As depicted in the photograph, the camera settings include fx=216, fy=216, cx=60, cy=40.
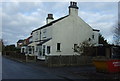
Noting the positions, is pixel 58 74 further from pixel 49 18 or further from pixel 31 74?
pixel 49 18

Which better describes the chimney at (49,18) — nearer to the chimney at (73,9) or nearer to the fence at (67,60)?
the chimney at (73,9)

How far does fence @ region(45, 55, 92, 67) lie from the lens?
26.4 metres

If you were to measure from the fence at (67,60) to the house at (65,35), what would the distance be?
346 inches

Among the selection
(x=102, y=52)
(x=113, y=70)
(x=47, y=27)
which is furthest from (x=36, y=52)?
(x=113, y=70)

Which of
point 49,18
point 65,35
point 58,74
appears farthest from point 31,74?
point 49,18

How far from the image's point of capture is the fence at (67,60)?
26433 millimetres

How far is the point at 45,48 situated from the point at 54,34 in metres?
2.84

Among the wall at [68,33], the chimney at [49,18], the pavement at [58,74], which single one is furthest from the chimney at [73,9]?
the pavement at [58,74]

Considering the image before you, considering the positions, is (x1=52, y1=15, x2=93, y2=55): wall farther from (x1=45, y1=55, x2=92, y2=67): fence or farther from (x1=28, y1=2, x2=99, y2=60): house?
(x1=45, y1=55, x2=92, y2=67): fence

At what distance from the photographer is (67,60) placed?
27328 millimetres

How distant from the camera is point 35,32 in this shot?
1868 inches

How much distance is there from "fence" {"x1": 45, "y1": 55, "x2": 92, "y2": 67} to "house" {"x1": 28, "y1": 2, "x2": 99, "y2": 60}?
8.78 m

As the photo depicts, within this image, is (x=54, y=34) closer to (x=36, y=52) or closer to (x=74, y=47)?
(x=74, y=47)

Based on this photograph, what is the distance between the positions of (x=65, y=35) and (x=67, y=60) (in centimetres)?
1082
